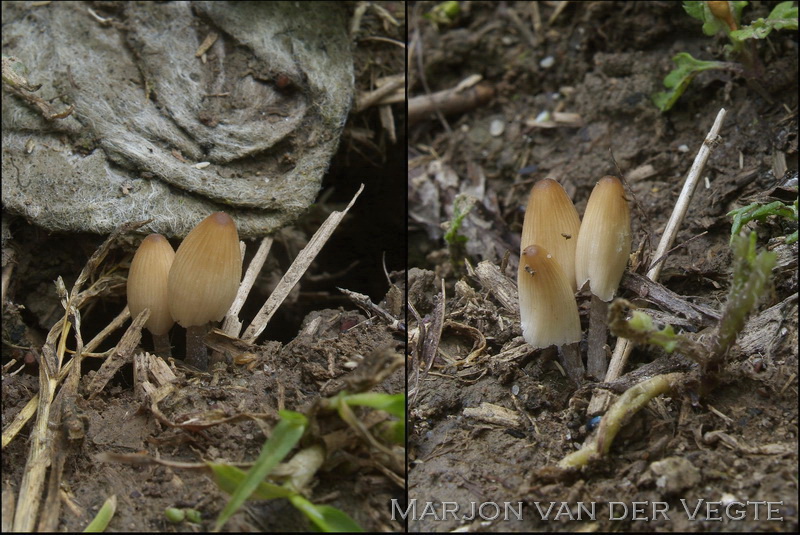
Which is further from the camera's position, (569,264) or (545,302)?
(569,264)

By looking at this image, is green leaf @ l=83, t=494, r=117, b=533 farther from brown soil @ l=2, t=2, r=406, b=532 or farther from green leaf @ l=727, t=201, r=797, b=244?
green leaf @ l=727, t=201, r=797, b=244

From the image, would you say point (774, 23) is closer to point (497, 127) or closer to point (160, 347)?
point (497, 127)

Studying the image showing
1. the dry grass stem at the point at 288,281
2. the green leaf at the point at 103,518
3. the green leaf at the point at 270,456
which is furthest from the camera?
the dry grass stem at the point at 288,281

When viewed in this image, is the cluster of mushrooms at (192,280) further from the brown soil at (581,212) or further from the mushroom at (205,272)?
the brown soil at (581,212)

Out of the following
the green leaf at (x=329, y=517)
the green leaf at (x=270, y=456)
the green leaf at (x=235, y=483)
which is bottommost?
the green leaf at (x=329, y=517)

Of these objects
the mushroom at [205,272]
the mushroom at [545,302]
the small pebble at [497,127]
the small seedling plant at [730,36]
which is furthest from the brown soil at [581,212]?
the mushroom at [205,272]

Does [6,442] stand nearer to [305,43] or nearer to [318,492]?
[318,492]

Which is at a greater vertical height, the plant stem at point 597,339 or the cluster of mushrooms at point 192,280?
the cluster of mushrooms at point 192,280

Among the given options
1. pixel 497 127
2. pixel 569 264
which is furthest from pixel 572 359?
pixel 497 127
